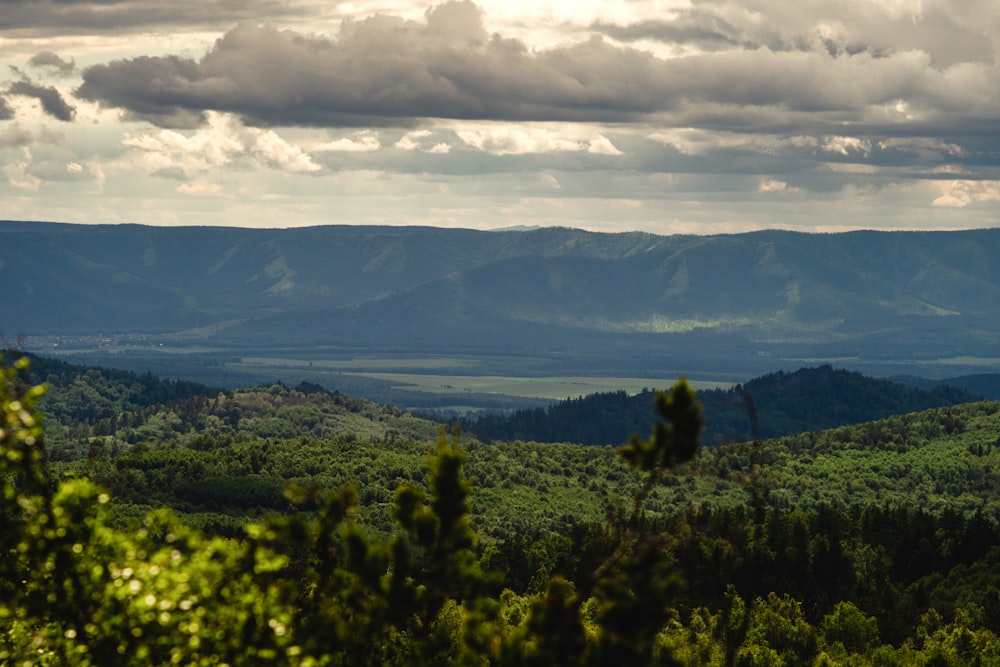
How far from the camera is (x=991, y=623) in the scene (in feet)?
503

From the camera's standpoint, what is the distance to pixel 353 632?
4984 centimetres

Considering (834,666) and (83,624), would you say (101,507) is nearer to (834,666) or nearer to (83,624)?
(83,624)

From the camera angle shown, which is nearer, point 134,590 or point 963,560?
point 134,590

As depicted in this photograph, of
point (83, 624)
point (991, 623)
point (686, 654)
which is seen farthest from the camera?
point (991, 623)

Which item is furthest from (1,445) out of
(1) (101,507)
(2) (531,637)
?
(2) (531,637)

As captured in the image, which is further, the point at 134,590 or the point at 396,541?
the point at 396,541

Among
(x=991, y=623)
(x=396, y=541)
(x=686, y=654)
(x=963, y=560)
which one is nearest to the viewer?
(x=396, y=541)

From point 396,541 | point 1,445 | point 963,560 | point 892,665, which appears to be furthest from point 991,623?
point 1,445

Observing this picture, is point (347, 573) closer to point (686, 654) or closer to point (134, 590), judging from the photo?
point (134, 590)

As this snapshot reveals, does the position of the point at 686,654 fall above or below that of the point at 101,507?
below

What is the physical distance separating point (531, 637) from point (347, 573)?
7701 millimetres

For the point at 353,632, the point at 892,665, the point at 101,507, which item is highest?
the point at 101,507

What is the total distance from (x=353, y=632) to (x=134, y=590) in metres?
8.20

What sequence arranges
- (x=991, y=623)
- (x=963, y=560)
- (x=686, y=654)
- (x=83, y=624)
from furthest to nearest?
(x=963, y=560), (x=991, y=623), (x=686, y=654), (x=83, y=624)
